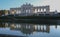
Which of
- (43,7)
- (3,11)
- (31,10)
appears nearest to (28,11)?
(31,10)

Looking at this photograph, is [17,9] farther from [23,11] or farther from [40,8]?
[40,8]

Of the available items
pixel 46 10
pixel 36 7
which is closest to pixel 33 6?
pixel 36 7

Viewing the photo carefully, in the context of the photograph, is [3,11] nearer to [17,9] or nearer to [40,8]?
[17,9]

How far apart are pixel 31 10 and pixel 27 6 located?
3046 millimetres

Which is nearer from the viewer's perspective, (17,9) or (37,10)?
(37,10)

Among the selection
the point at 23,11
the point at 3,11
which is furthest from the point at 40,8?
the point at 3,11

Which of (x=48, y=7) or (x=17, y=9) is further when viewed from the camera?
(x=17, y=9)

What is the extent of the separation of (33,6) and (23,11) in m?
6.20

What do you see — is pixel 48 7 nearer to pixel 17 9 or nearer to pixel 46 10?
pixel 46 10

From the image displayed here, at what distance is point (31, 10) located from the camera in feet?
296

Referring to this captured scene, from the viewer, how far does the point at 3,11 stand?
10350 centimetres

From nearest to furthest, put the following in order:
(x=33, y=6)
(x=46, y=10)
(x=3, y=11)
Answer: (x=46, y=10)
(x=33, y=6)
(x=3, y=11)

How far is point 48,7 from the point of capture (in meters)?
87.9

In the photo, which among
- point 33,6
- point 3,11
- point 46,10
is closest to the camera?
point 46,10
